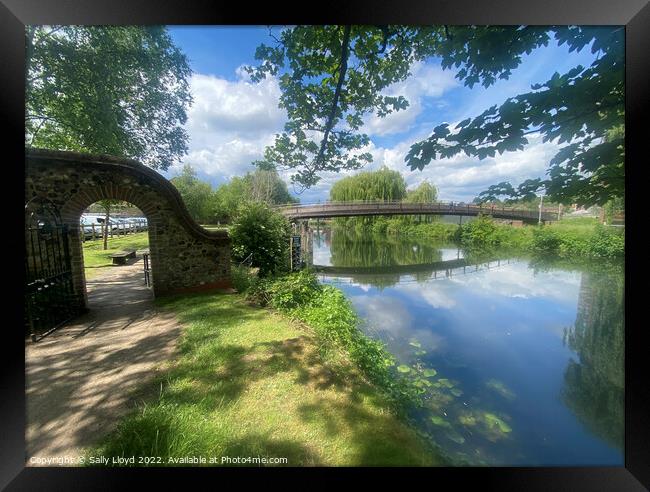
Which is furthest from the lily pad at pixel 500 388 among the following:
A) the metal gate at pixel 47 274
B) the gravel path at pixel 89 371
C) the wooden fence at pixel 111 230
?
the wooden fence at pixel 111 230

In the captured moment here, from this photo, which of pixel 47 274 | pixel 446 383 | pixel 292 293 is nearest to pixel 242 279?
pixel 292 293

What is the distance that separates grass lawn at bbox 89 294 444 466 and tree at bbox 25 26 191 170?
3.49m

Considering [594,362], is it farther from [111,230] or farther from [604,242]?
[111,230]

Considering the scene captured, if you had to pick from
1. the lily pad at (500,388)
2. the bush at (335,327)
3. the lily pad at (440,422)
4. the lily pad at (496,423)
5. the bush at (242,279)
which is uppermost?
the bush at (242,279)

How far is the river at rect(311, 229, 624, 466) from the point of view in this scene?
252 cm

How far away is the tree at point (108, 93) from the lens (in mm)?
2848

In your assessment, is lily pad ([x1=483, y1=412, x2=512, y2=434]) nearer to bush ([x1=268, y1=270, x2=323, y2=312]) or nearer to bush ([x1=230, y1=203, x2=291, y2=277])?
bush ([x1=268, y1=270, x2=323, y2=312])

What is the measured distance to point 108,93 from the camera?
4.23 m

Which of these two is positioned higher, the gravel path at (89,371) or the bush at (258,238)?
the bush at (258,238)
